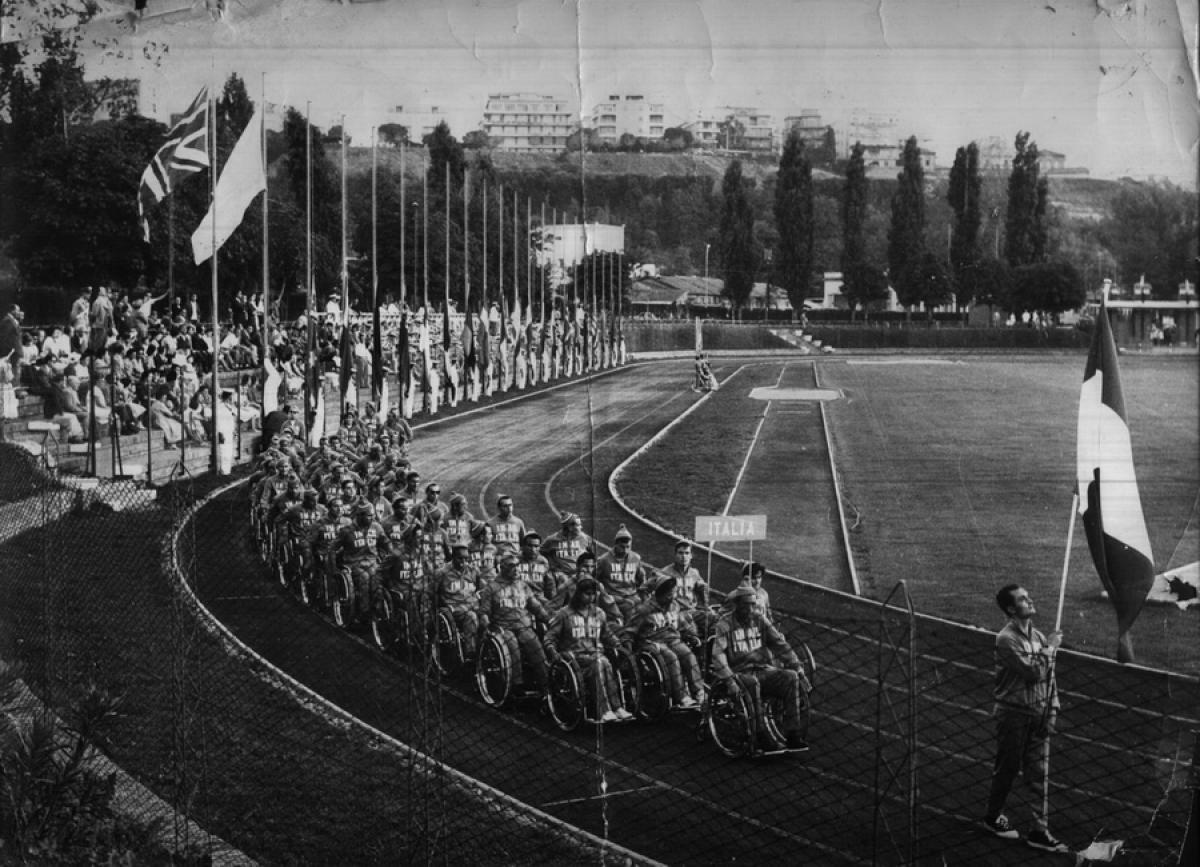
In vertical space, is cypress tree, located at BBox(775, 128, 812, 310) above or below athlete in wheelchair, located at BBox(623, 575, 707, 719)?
above

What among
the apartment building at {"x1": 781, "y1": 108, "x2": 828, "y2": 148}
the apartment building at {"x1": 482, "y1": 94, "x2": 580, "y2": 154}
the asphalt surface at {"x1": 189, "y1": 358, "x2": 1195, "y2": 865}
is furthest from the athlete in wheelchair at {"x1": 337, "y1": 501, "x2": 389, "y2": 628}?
the apartment building at {"x1": 781, "y1": 108, "x2": 828, "y2": 148}

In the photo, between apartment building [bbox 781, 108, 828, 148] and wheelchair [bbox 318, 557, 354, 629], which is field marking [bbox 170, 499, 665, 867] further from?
apartment building [bbox 781, 108, 828, 148]

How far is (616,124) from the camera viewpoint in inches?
485

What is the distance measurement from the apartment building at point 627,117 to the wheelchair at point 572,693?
4471 millimetres

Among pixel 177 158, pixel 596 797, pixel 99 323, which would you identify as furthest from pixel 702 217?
pixel 99 323

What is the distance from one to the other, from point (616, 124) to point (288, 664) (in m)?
5.35

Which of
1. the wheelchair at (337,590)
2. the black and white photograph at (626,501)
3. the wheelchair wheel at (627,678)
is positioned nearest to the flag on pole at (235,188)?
the black and white photograph at (626,501)

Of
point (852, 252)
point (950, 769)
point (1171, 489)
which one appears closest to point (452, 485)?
point (852, 252)

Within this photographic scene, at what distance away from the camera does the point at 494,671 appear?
1105 cm

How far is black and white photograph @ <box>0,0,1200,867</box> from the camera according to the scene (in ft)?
26.5

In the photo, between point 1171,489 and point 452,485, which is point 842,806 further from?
point 452,485

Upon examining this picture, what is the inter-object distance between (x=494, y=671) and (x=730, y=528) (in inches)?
102

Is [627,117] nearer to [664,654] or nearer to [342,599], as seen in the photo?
[664,654]

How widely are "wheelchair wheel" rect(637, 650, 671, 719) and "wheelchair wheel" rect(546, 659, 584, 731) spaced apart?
453 millimetres
